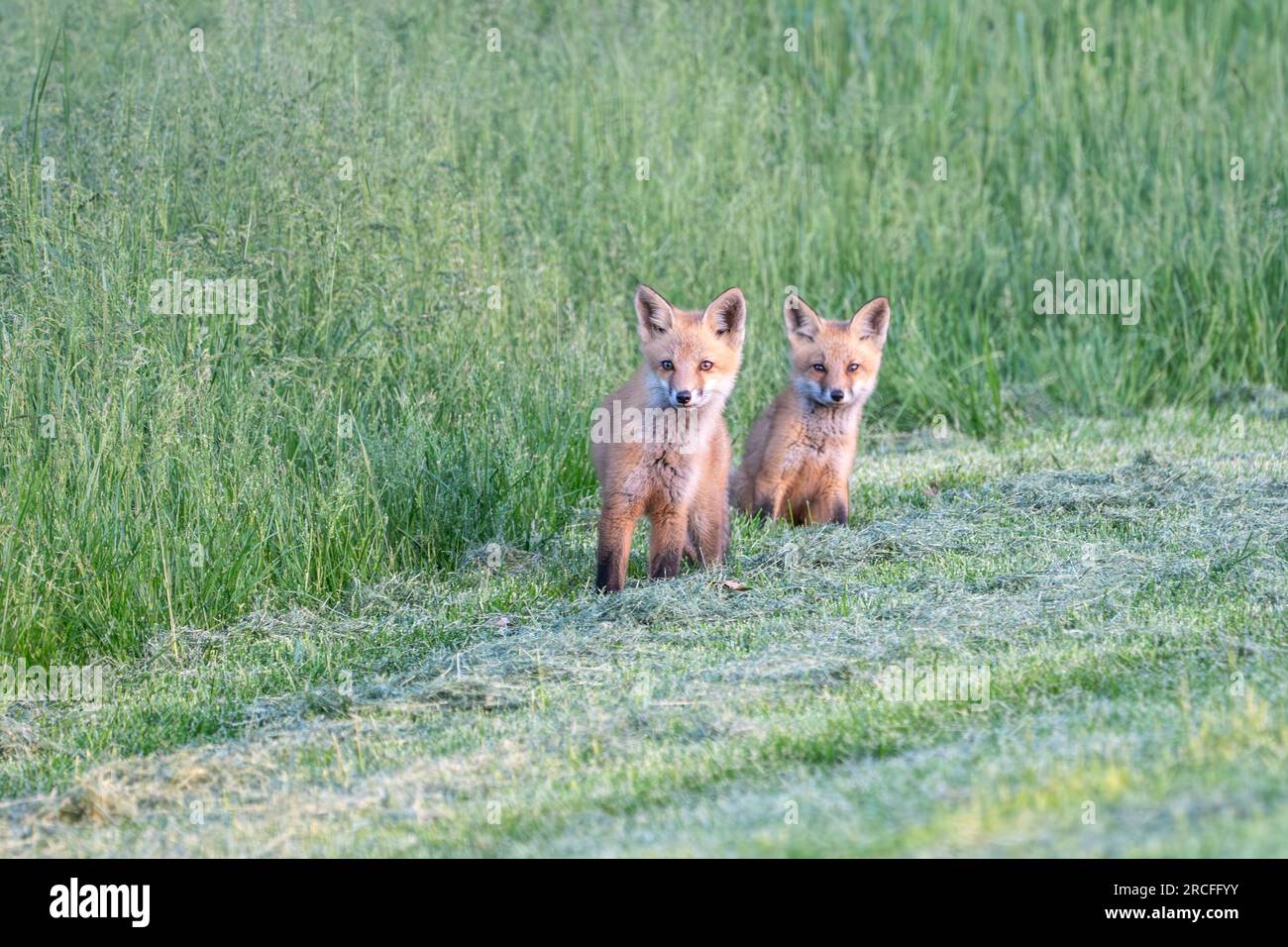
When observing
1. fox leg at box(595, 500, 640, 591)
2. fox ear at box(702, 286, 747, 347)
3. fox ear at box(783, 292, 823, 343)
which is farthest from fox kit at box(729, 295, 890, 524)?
fox leg at box(595, 500, 640, 591)

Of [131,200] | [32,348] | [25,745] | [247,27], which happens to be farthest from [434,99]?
[25,745]

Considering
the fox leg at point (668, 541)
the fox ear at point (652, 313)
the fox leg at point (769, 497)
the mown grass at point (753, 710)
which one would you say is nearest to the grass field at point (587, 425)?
the mown grass at point (753, 710)

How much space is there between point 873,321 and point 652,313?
5.63ft

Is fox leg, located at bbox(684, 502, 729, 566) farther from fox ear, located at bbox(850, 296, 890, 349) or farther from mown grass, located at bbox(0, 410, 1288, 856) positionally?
fox ear, located at bbox(850, 296, 890, 349)

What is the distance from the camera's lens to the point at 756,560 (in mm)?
7363

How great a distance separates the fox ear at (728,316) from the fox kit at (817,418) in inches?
38.9

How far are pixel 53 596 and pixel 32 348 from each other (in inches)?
54.9

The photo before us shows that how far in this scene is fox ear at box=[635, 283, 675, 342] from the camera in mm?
7391

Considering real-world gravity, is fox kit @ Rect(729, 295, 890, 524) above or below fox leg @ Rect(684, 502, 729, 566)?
above

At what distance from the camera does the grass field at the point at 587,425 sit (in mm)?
4738

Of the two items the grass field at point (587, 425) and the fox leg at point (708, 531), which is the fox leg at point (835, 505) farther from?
the fox leg at point (708, 531)

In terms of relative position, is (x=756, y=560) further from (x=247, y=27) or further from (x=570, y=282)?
(x=247, y=27)

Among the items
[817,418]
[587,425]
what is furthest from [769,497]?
[587,425]

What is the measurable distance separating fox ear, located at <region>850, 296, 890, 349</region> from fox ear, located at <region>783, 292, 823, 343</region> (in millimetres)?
206
